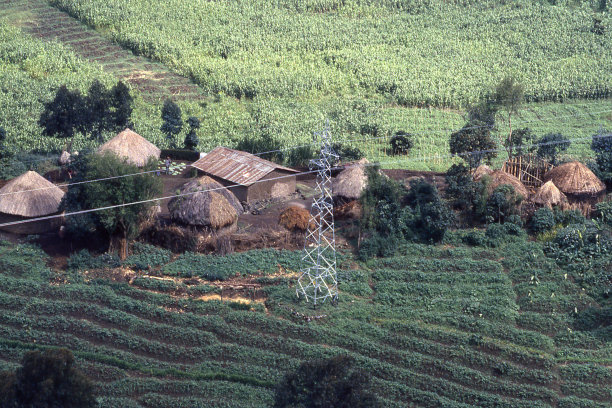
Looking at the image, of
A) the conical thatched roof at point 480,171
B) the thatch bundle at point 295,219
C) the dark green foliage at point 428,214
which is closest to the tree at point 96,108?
the thatch bundle at point 295,219

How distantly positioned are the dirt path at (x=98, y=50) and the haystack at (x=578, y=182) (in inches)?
1054

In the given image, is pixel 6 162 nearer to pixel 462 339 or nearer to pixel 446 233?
pixel 446 233

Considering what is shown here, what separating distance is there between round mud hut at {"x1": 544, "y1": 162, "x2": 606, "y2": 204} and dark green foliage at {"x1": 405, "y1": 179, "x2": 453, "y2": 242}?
6.41 metres

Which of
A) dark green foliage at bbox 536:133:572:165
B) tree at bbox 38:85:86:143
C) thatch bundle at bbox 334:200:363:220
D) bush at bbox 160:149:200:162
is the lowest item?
thatch bundle at bbox 334:200:363:220

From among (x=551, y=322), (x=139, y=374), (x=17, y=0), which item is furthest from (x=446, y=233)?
(x=17, y=0)

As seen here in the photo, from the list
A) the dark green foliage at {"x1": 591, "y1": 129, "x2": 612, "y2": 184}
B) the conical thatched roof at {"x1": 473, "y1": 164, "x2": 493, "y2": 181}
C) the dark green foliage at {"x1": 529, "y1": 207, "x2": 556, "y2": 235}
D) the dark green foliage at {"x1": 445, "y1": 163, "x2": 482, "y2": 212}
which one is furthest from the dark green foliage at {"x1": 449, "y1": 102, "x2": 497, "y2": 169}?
the dark green foliage at {"x1": 591, "y1": 129, "x2": 612, "y2": 184}

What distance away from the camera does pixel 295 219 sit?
3797 centimetres

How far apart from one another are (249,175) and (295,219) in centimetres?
409

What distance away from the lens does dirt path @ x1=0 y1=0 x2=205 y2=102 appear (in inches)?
2328

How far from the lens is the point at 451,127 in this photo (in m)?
53.9

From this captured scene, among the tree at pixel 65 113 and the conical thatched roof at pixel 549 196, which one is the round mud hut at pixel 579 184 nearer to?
the conical thatched roof at pixel 549 196

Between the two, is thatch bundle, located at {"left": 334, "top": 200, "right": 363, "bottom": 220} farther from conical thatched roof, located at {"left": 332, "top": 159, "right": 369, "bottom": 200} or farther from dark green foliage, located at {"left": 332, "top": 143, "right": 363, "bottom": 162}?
dark green foliage, located at {"left": 332, "top": 143, "right": 363, "bottom": 162}

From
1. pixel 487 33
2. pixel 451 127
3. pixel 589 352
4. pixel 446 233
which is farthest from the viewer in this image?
pixel 487 33

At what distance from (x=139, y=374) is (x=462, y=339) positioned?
11.4 meters
